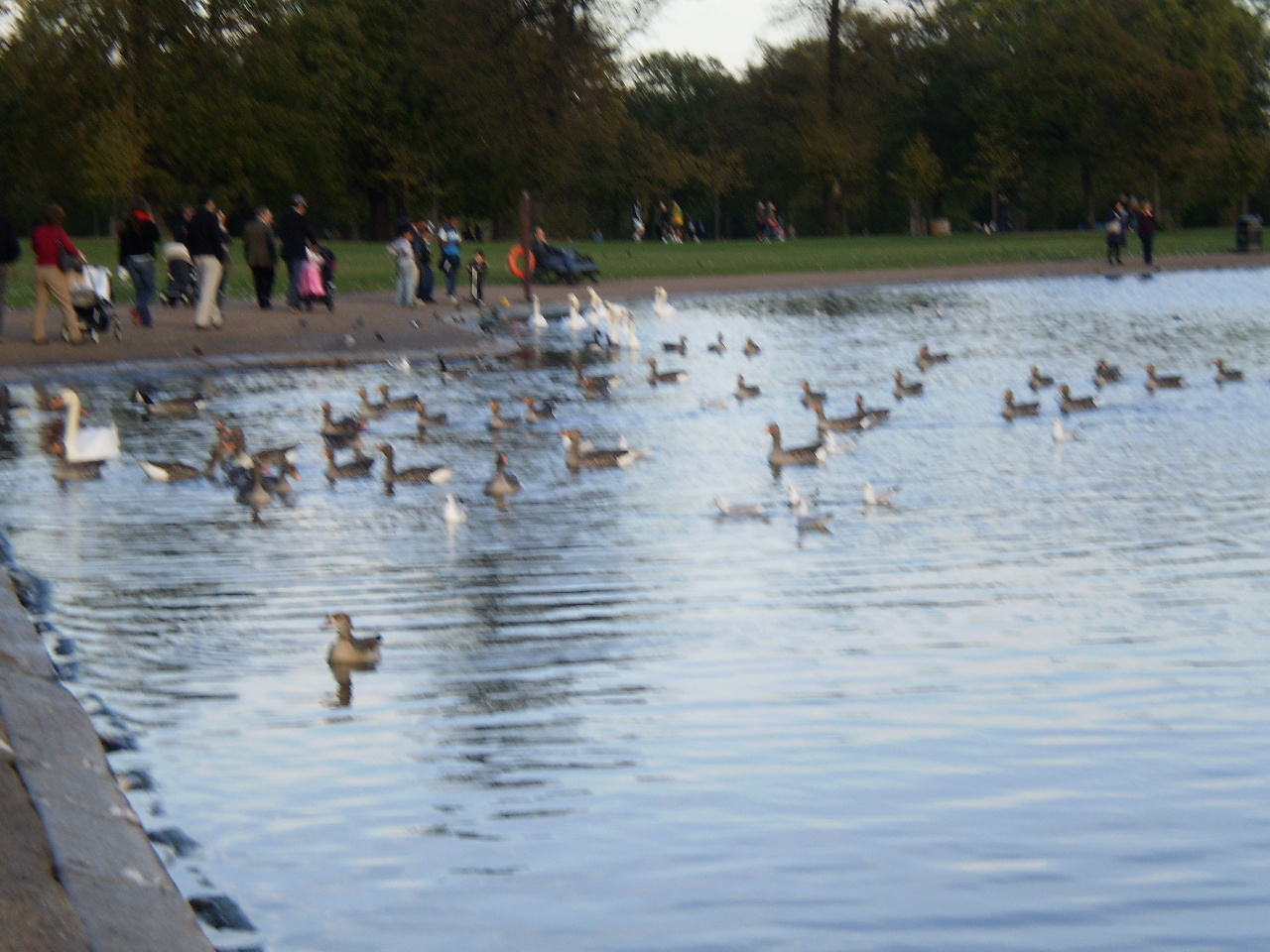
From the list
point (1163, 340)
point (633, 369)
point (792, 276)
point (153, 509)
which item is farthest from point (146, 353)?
point (792, 276)

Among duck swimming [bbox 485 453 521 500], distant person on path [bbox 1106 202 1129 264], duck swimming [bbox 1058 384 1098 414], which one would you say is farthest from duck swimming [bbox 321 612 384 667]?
distant person on path [bbox 1106 202 1129 264]

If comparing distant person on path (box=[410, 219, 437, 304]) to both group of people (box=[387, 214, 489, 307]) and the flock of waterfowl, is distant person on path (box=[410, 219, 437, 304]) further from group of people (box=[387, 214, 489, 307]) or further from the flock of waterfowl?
the flock of waterfowl

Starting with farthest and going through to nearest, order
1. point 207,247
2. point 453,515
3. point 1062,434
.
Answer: point 207,247 < point 1062,434 < point 453,515

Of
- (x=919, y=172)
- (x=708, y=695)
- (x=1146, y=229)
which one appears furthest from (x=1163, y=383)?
(x=919, y=172)

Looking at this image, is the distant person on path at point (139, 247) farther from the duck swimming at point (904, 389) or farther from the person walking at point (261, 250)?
the duck swimming at point (904, 389)

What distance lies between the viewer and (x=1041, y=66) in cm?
7675

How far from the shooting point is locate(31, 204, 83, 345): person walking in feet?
79.2

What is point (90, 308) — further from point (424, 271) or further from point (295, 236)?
point (424, 271)

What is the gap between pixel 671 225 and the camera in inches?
3125

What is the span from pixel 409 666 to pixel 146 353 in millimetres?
18098

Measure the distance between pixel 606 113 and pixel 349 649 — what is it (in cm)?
5989

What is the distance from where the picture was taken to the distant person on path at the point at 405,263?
3359 cm

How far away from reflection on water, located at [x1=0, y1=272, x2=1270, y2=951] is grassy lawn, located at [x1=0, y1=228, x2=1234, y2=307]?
1000 inches

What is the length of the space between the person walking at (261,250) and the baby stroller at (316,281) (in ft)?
2.08
